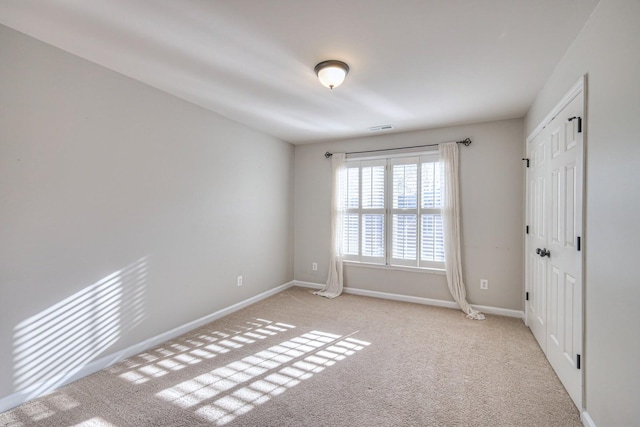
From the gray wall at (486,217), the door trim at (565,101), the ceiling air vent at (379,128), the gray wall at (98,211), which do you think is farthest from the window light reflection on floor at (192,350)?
the door trim at (565,101)


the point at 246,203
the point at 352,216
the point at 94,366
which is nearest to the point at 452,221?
the point at 352,216

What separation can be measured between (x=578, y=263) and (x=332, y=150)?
353 centimetres

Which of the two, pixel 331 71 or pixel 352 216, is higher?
pixel 331 71

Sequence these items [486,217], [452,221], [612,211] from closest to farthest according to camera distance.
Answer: [612,211], [486,217], [452,221]

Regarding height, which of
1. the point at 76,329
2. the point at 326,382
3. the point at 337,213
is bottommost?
the point at 326,382

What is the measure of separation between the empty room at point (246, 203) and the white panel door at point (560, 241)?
29 millimetres

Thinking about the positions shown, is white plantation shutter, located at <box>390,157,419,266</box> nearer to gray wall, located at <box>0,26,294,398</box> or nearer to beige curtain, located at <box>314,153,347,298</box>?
beige curtain, located at <box>314,153,347,298</box>

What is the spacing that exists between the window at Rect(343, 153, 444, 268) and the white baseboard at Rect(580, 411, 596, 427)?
2.27m

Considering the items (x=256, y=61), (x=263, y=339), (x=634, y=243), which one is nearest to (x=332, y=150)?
(x=256, y=61)

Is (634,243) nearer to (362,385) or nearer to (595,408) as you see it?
(595,408)

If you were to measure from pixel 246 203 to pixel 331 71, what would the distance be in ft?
7.55

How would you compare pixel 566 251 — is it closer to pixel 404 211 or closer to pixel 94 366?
pixel 404 211

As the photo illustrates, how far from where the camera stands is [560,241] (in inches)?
87.6

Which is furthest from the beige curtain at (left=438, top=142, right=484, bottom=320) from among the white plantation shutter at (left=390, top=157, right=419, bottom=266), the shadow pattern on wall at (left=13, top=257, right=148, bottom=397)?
→ the shadow pattern on wall at (left=13, top=257, right=148, bottom=397)
